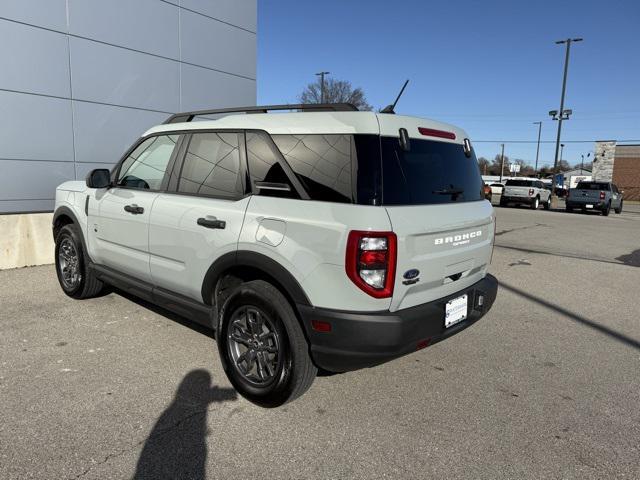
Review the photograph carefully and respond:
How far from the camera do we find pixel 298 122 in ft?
9.88

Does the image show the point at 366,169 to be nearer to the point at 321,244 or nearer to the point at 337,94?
the point at 321,244

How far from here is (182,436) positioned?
2.70 m

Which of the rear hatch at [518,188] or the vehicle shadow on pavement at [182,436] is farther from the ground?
the rear hatch at [518,188]

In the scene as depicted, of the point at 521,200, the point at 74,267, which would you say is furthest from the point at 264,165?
the point at 521,200

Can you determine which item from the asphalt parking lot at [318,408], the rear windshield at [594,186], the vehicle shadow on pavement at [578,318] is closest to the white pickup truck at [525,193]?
the rear windshield at [594,186]

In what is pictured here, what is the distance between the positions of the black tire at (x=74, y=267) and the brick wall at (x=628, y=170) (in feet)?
171

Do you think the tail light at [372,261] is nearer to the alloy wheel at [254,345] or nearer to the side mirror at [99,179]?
the alloy wheel at [254,345]

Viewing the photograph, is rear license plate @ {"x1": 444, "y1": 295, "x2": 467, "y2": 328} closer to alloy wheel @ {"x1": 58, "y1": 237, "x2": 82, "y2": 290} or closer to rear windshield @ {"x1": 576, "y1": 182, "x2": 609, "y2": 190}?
alloy wheel @ {"x1": 58, "y1": 237, "x2": 82, "y2": 290}

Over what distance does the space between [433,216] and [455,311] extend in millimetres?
699

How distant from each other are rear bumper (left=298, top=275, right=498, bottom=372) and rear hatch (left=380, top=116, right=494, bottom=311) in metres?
0.09

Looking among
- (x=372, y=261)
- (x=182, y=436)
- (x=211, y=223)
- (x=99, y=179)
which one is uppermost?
(x=99, y=179)

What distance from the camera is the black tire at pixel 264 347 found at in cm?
282

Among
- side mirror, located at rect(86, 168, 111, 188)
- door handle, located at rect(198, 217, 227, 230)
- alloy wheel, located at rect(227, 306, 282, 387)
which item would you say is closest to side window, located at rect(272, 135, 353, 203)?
door handle, located at rect(198, 217, 227, 230)

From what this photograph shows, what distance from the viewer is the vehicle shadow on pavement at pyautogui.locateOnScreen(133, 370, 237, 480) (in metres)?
2.40
